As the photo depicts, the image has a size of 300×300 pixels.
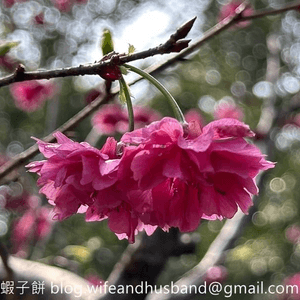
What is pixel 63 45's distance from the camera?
393cm

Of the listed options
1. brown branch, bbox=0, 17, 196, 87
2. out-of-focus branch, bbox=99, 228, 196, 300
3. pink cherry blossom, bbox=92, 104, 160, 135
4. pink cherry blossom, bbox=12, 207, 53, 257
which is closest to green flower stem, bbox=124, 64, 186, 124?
brown branch, bbox=0, 17, 196, 87

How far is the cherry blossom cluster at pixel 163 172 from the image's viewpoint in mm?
660

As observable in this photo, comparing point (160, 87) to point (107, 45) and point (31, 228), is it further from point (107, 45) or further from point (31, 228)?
point (31, 228)

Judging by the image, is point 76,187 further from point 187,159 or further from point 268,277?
point 268,277

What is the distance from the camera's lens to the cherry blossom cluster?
660mm

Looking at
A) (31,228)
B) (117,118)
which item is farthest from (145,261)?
(31,228)

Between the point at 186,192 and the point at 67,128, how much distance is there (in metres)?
0.66

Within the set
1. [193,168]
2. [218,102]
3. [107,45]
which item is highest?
[107,45]

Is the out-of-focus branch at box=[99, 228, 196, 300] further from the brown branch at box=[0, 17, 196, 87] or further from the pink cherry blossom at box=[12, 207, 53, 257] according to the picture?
the brown branch at box=[0, 17, 196, 87]

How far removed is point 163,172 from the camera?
2.15ft

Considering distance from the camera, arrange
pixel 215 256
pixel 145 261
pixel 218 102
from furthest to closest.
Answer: pixel 218 102 < pixel 215 256 < pixel 145 261

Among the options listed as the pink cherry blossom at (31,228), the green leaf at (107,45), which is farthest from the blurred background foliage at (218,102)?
the green leaf at (107,45)

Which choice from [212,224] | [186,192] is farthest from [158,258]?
[212,224]

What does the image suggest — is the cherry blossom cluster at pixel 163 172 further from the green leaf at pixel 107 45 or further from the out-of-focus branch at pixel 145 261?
the out-of-focus branch at pixel 145 261
